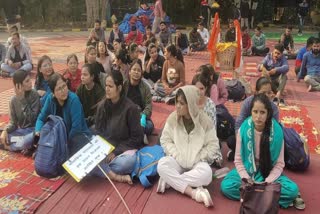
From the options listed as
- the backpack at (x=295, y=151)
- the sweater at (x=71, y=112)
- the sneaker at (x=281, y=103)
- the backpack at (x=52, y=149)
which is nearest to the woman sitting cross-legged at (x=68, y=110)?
the sweater at (x=71, y=112)

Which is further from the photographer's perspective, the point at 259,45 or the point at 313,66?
the point at 259,45

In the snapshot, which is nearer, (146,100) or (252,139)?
(252,139)

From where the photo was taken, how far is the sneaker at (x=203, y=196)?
3.06 meters

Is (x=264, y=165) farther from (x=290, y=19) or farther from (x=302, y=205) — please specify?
(x=290, y=19)

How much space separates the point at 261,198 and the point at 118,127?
155 cm

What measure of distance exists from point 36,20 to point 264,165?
17711 mm

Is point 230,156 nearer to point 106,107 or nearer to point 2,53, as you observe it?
point 106,107

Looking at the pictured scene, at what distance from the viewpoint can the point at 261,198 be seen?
108 inches

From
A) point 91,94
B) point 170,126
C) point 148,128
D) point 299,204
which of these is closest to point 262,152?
point 299,204

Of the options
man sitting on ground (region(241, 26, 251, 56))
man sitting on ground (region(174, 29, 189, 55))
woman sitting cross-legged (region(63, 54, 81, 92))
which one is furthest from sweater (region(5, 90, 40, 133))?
man sitting on ground (region(241, 26, 251, 56))

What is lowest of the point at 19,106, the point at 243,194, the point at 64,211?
the point at 64,211

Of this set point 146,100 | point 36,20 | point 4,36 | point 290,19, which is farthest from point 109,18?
point 146,100

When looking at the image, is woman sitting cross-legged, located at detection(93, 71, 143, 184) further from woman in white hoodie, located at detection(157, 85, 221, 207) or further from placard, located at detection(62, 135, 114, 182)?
woman in white hoodie, located at detection(157, 85, 221, 207)

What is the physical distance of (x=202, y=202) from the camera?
10.3 ft
